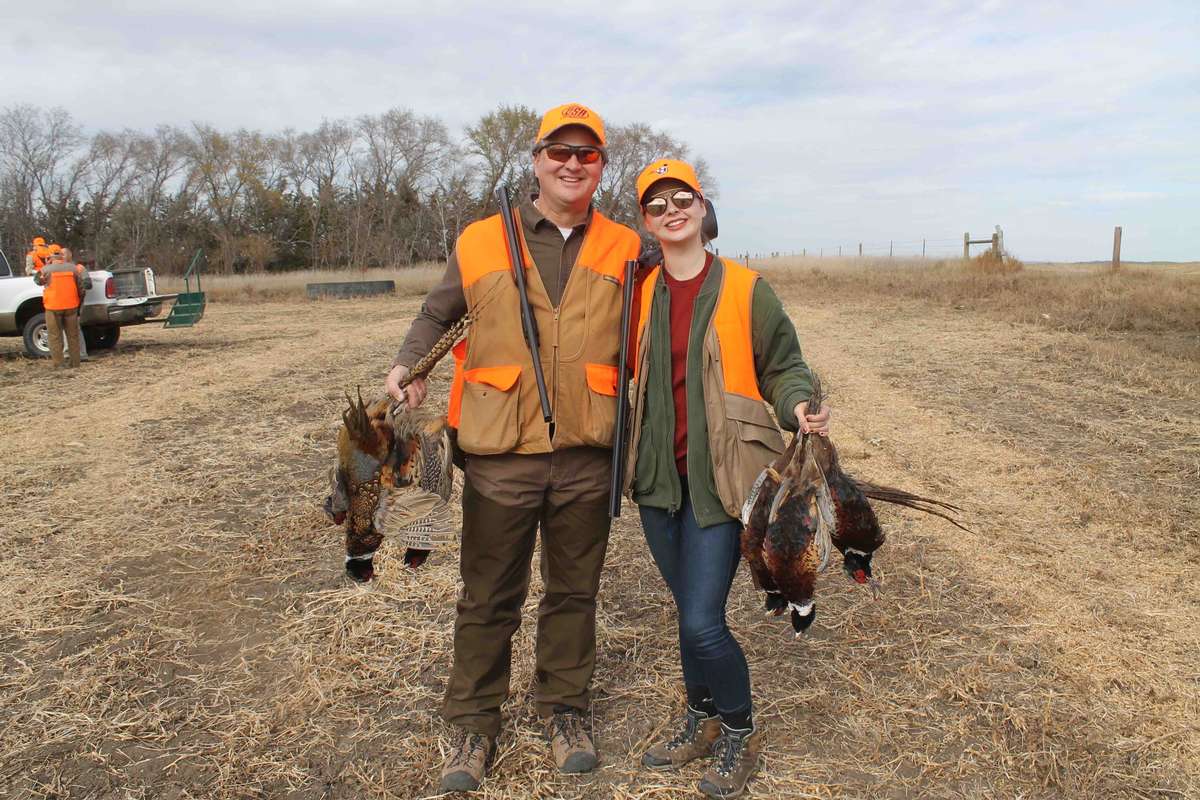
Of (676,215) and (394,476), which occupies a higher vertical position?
(676,215)

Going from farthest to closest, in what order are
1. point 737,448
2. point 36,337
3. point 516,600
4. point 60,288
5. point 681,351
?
point 36,337, point 60,288, point 516,600, point 681,351, point 737,448

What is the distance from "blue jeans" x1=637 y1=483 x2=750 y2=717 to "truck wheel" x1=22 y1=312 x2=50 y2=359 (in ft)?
45.0

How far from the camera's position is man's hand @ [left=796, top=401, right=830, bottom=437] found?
8.14ft

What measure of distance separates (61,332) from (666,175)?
1308 centimetres

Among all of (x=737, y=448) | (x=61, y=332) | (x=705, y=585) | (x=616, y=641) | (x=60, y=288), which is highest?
(x=60, y=288)

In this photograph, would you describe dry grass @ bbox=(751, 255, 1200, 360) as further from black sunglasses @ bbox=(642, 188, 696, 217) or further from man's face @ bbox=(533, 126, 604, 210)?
man's face @ bbox=(533, 126, 604, 210)

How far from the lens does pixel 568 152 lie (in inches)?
110

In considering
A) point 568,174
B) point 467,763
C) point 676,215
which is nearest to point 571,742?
point 467,763

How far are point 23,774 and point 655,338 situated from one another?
2.71 meters

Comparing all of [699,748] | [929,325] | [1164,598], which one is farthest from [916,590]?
[929,325]

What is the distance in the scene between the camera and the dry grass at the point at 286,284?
29.9 meters

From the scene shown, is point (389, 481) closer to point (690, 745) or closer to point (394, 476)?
point (394, 476)

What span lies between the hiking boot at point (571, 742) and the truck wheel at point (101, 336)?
556 inches

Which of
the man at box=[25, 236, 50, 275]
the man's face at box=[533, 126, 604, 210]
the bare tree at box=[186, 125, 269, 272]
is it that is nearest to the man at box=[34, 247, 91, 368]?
the man at box=[25, 236, 50, 275]
